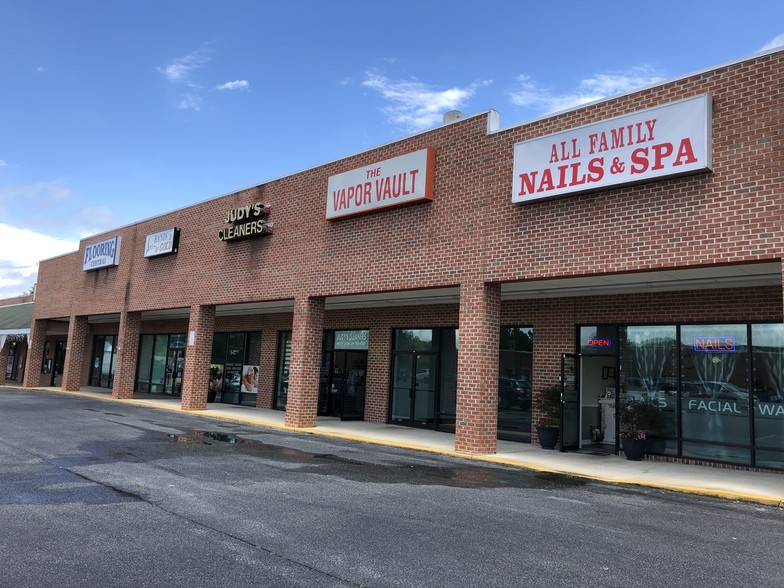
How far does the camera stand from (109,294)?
26.0 meters

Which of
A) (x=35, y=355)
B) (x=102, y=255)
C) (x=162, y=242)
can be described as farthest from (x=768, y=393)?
(x=35, y=355)

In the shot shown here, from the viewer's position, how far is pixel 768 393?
11.6m

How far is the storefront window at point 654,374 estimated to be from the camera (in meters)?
12.8

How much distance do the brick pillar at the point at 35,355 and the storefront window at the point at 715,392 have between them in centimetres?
3061

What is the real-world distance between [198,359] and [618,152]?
1519cm

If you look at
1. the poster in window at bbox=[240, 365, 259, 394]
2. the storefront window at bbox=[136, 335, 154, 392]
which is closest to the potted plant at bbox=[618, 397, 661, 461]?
the poster in window at bbox=[240, 365, 259, 394]

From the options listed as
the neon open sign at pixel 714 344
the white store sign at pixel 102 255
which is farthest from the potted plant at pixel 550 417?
the white store sign at pixel 102 255

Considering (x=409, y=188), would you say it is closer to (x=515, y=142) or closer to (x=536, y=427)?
(x=515, y=142)

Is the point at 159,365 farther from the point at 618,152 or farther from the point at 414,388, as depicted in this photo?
the point at 618,152

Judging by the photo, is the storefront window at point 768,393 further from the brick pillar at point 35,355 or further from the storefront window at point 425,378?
the brick pillar at point 35,355

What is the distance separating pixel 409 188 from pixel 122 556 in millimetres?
10332

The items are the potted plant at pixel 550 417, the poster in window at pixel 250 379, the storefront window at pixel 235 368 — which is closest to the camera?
the potted plant at pixel 550 417

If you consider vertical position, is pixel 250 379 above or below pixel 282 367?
below

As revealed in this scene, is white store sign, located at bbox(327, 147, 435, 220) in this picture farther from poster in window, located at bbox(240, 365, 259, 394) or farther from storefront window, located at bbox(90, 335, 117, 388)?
storefront window, located at bbox(90, 335, 117, 388)
